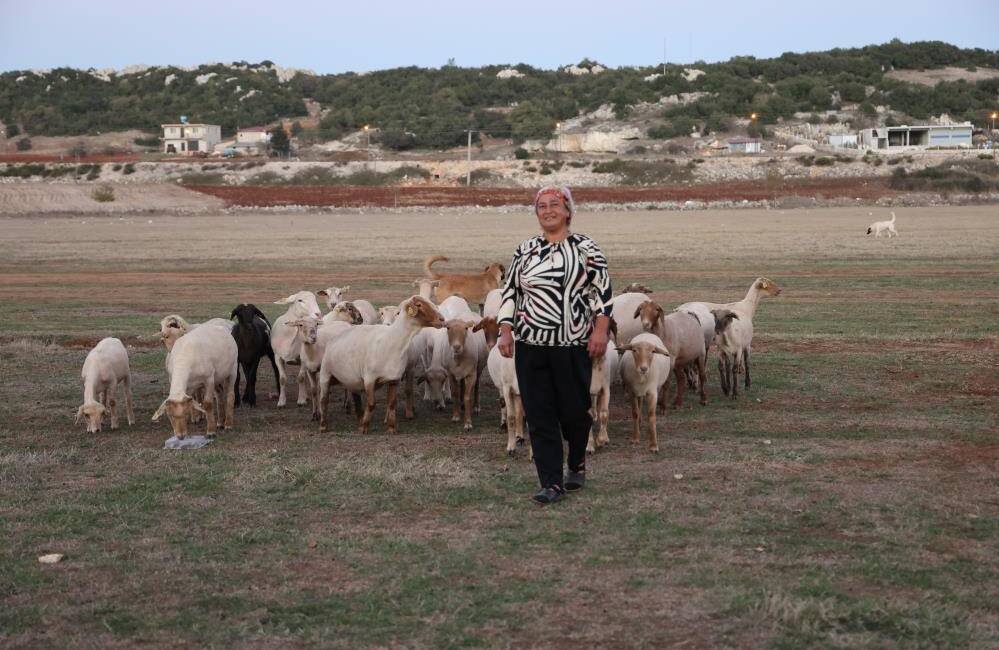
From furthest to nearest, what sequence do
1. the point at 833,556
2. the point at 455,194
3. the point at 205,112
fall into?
the point at 205,112, the point at 455,194, the point at 833,556

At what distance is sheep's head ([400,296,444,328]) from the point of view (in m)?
11.2

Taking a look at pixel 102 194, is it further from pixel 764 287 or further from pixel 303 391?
pixel 764 287

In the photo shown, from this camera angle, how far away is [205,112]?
157500 mm

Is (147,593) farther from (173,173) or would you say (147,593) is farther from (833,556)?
(173,173)

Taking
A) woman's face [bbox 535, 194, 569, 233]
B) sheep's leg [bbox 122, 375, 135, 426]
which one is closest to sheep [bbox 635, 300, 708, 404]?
woman's face [bbox 535, 194, 569, 233]

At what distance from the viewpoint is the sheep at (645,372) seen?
10.2 meters

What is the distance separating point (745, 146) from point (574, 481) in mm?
104855

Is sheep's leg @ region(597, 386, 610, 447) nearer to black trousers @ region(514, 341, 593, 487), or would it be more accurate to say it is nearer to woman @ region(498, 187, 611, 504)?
black trousers @ region(514, 341, 593, 487)

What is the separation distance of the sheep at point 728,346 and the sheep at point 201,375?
526cm

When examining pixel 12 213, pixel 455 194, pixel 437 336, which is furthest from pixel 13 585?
pixel 455 194

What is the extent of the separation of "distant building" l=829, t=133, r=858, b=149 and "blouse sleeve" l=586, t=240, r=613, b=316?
10786 centimetres

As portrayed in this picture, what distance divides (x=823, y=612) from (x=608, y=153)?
102148mm

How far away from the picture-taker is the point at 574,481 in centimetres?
875

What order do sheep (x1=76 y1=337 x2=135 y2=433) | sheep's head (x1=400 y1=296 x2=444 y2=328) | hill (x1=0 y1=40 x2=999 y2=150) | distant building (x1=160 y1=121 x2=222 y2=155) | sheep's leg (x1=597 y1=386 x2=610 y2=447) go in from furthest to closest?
distant building (x1=160 y1=121 x2=222 y2=155) < hill (x1=0 y1=40 x2=999 y2=150) < sheep (x1=76 y1=337 x2=135 y2=433) < sheep's head (x1=400 y1=296 x2=444 y2=328) < sheep's leg (x1=597 y1=386 x2=610 y2=447)
